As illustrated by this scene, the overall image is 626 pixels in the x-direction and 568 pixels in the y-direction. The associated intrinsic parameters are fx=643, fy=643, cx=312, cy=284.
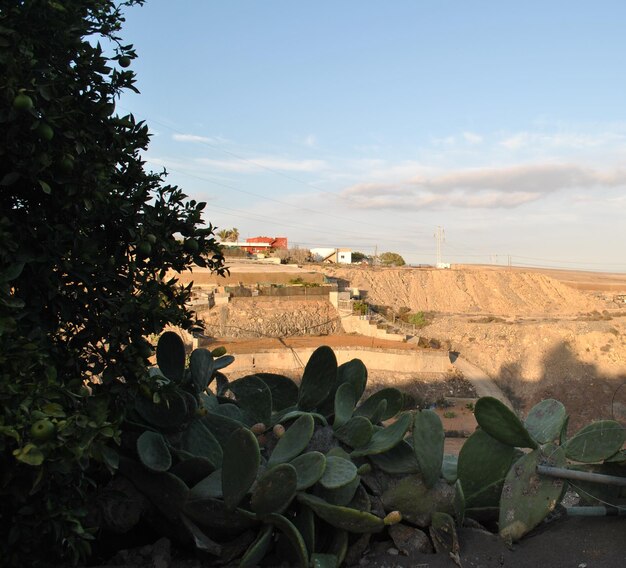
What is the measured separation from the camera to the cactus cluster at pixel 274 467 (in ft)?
13.0

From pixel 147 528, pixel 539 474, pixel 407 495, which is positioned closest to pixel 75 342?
pixel 147 528

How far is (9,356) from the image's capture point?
10.6ft

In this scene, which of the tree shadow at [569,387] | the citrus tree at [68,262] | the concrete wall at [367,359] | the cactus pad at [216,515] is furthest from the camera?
the concrete wall at [367,359]

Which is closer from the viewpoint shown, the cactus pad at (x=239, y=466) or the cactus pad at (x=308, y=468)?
the cactus pad at (x=239, y=466)

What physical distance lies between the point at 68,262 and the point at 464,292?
48794 millimetres

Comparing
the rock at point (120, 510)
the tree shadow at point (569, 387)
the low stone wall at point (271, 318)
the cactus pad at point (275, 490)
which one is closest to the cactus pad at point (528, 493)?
the cactus pad at point (275, 490)

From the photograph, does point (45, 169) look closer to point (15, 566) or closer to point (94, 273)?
point (94, 273)

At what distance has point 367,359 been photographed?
2784 cm

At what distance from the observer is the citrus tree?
10.7 ft

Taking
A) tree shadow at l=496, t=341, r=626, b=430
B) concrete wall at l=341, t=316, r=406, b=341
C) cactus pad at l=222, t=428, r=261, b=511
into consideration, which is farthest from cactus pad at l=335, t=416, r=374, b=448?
concrete wall at l=341, t=316, r=406, b=341

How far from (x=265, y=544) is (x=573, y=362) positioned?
29529 mm

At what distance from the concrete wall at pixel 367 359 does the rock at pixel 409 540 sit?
2246cm

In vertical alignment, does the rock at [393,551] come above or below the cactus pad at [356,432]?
below

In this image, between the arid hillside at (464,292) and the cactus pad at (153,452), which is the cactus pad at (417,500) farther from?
the arid hillside at (464,292)
